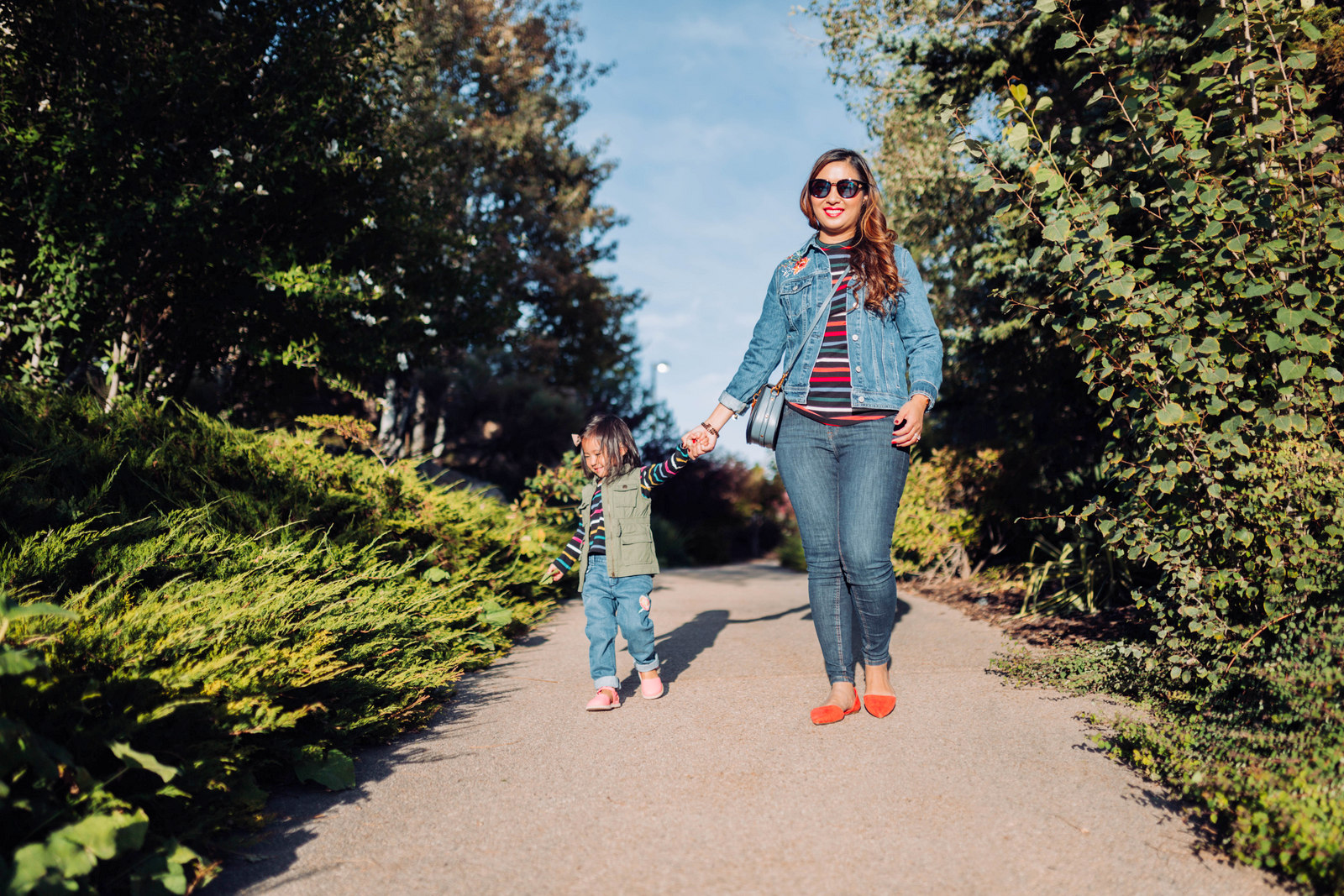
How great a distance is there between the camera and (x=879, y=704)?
9.94ft

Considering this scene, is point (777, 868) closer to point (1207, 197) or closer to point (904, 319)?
point (904, 319)

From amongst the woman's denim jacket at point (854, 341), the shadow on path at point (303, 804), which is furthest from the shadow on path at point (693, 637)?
the woman's denim jacket at point (854, 341)

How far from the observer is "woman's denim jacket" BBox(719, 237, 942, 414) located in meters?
3.02

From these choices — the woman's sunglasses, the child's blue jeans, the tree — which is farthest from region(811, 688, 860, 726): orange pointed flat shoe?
the tree

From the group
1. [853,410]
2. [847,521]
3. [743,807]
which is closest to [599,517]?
[847,521]

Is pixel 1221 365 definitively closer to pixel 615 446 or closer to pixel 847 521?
pixel 847 521

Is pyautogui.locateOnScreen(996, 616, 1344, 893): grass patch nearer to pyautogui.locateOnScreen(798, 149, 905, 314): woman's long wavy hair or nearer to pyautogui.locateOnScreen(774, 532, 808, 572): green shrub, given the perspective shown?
pyautogui.locateOnScreen(798, 149, 905, 314): woman's long wavy hair

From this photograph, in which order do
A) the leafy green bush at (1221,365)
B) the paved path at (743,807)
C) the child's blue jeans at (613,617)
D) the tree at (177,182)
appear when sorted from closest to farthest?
1. the paved path at (743,807)
2. the leafy green bush at (1221,365)
3. the child's blue jeans at (613,617)
4. the tree at (177,182)

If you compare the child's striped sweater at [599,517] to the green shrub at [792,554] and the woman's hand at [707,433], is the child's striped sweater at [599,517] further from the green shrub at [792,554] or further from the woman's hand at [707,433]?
the green shrub at [792,554]

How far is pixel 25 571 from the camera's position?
2463mm

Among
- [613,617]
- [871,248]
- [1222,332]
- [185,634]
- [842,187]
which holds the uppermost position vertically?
[842,187]

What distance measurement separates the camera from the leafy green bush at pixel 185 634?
1.73 meters

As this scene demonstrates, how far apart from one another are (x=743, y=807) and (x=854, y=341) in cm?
173

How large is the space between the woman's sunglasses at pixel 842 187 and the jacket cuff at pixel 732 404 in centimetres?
87
